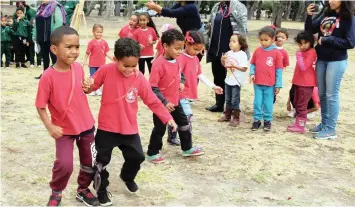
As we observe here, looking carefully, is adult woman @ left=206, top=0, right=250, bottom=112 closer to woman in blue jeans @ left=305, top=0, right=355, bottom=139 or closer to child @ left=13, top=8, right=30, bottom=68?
woman in blue jeans @ left=305, top=0, right=355, bottom=139

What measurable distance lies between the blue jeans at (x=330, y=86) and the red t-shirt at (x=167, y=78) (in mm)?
2124

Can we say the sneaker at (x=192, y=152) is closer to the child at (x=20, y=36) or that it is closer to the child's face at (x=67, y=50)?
the child's face at (x=67, y=50)

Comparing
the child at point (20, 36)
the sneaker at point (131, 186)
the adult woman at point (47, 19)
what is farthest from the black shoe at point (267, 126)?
the child at point (20, 36)

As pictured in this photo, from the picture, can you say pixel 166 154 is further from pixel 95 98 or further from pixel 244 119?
pixel 95 98

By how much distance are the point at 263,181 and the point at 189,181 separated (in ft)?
2.31

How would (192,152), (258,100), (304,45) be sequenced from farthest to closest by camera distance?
(258,100)
(304,45)
(192,152)

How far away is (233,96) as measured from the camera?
19.4 feet

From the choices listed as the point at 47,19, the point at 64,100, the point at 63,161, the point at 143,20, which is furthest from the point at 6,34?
the point at 63,161

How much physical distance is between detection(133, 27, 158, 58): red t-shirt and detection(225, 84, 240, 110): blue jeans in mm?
2364

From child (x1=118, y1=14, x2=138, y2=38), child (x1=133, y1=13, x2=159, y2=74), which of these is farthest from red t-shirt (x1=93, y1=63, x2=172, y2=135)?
child (x1=118, y1=14, x2=138, y2=38)

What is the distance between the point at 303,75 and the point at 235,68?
92cm

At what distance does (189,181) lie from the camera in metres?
3.95

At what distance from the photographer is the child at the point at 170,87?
13.5ft

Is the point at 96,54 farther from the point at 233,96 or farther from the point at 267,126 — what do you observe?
the point at 267,126
